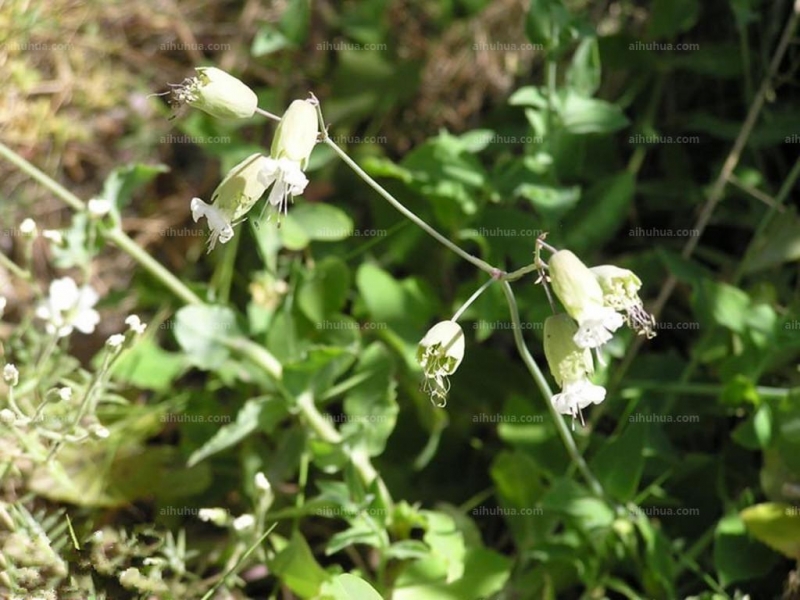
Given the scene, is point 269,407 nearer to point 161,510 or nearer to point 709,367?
point 161,510

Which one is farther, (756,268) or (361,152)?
(361,152)

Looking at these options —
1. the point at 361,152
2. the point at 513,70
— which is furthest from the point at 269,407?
the point at 513,70

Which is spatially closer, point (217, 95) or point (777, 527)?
point (217, 95)

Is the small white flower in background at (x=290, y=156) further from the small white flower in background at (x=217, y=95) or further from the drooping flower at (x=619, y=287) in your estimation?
the drooping flower at (x=619, y=287)

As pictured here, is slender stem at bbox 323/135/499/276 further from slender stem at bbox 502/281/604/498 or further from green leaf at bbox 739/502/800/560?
green leaf at bbox 739/502/800/560

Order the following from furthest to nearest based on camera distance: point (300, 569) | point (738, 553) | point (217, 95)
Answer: point (738, 553) < point (300, 569) < point (217, 95)

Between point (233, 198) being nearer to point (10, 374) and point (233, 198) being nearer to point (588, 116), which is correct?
point (10, 374)

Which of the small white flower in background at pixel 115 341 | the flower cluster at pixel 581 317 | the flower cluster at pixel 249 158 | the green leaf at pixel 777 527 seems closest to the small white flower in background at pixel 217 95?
the flower cluster at pixel 249 158

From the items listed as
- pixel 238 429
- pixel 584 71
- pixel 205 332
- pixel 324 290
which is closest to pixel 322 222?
pixel 324 290

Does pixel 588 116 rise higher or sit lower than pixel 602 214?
higher
